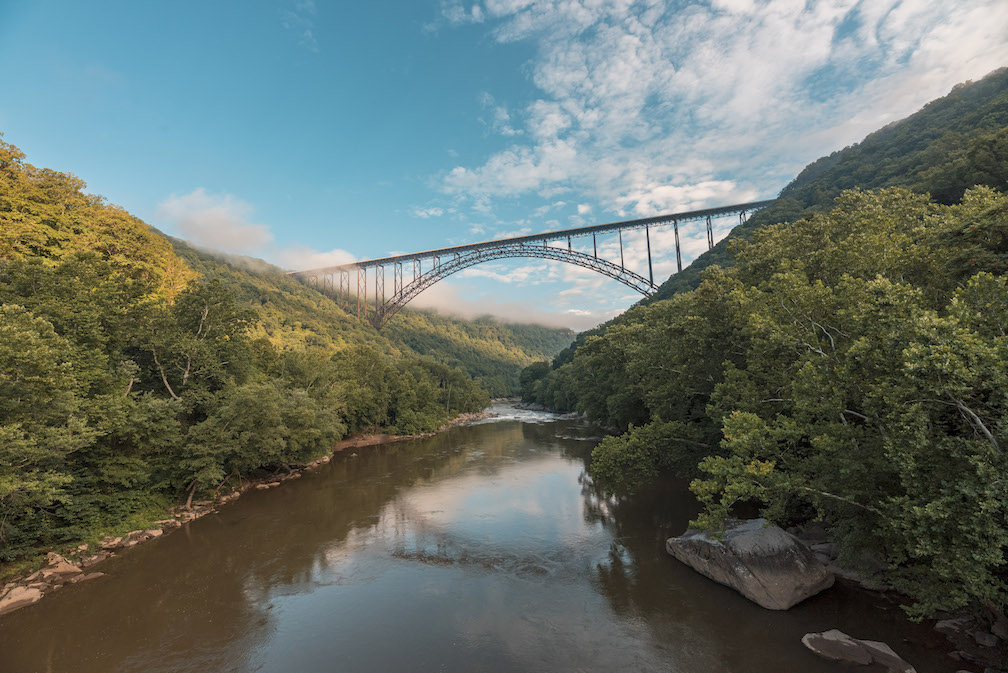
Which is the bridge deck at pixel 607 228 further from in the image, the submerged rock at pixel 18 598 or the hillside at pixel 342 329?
the submerged rock at pixel 18 598

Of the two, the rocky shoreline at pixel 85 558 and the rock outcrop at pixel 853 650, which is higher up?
the rocky shoreline at pixel 85 558

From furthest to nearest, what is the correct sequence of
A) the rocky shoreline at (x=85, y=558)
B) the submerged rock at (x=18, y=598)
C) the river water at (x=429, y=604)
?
the rocky shoreline at (x=85, y=558), the submerged rock at (x=18, y=598), the river water at (x=429, y=604)

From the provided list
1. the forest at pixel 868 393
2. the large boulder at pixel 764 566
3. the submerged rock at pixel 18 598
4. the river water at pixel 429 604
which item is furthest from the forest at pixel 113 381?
the large boulder at pixel 764 566

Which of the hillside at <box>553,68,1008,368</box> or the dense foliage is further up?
the hillside at <box>553,68,1008,368</box>

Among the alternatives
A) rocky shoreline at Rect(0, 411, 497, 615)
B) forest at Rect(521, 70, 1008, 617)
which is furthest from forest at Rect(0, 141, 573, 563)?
A: forest at Rect(521, 70, 1008, 617)

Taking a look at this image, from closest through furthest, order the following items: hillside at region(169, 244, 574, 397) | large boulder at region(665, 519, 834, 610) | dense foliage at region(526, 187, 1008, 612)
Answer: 1. dense foliage at region(526, 187, 1008, 612)
2. large boulder at region(665, 519, 834, 610)
3. hillside at region(169, 244, 574, 397)

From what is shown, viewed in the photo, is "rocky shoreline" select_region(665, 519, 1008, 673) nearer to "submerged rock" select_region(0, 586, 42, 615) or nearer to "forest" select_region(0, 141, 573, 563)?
"forest" select_region(0, 141, 573, 563)
